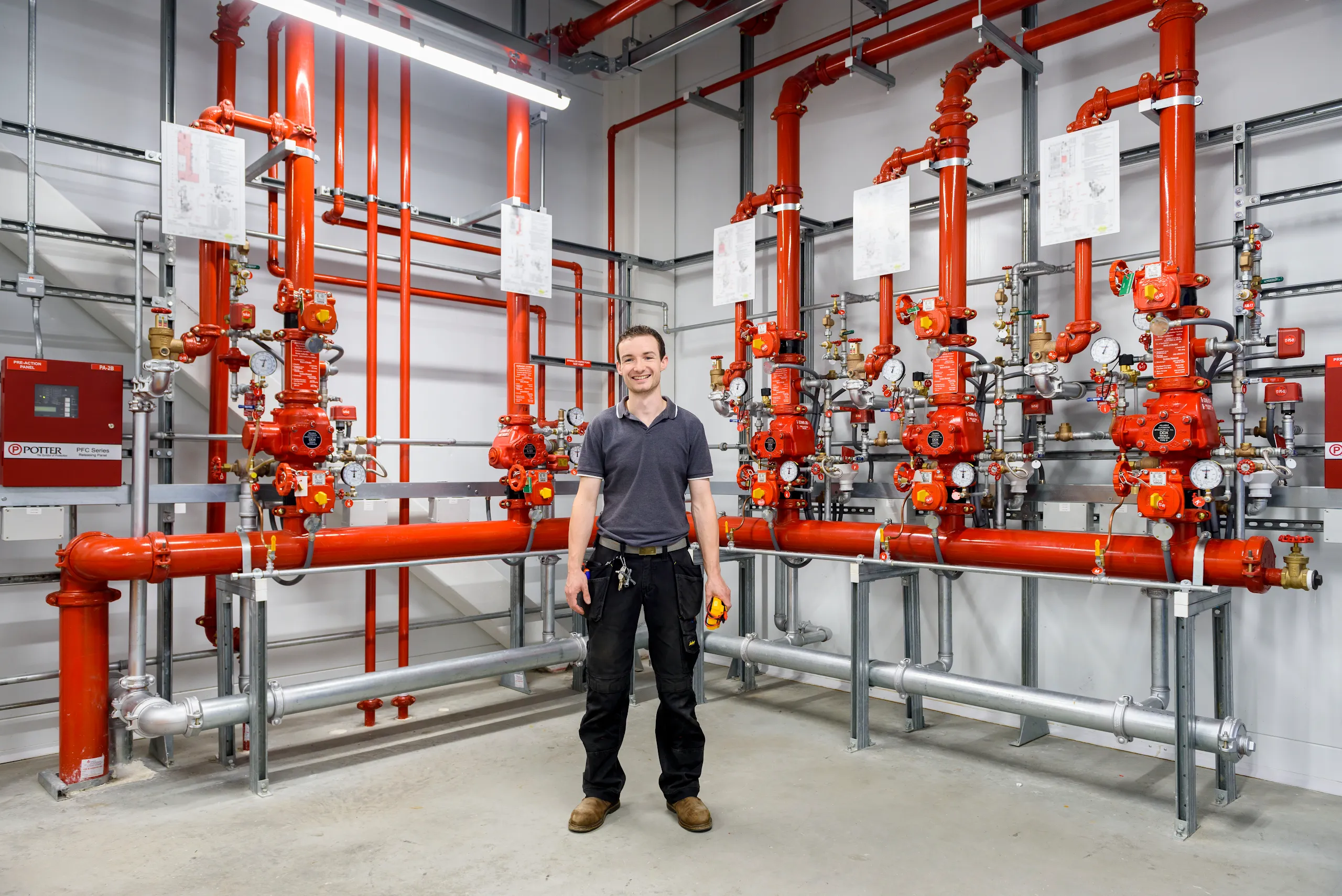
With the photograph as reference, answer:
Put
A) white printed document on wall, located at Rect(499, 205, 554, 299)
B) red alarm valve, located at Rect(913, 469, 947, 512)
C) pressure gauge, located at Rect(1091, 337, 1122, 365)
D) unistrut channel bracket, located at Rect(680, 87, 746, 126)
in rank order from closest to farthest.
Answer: pressure gauge, located at Rect(1091, 337, 1122, 365), red alarm valve, located at Rect(913, 469, 947, 512), white printed document on wall, located at Rect(499, 205, 554, 299), unistrut channel bracket, located at Rect(680, 87, 746, 126)

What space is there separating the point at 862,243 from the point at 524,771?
2.60m

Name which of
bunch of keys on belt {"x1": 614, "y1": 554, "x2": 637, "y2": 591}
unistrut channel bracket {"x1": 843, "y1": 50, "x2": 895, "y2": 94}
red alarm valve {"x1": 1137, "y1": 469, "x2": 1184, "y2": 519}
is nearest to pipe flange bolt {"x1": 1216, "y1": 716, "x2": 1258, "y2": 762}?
red alarm valve {"x1": 1137, "y1": 469, "x2": 1184, "y2": 519}

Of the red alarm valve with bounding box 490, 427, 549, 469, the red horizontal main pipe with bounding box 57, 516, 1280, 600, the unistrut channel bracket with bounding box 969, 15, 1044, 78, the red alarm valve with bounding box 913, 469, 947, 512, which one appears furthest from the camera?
the red alarm valve with bounding box 490, 427, 549, 469

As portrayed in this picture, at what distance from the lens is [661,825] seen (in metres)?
2.64

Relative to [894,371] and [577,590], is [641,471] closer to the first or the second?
[577,590]

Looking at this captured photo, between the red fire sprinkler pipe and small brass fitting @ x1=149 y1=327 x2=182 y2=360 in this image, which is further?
the red fire sprinkler pipe

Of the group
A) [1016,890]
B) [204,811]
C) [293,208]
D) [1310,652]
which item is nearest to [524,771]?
[204,811]

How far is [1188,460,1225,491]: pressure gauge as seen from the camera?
104 inches

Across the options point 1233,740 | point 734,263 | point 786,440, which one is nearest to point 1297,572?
point 1233,740

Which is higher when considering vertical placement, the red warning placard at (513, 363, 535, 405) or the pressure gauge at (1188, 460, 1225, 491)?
the red warning placard at (513, 363, 535, 405)

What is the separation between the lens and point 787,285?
4.09 meters

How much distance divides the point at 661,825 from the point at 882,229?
257cm

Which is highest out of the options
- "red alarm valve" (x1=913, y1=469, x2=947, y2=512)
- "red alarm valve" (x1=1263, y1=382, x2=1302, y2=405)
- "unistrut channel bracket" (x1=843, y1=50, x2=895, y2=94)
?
"unistrut channel bracket" (x1=843, y1=50, x2=895, y2=94)

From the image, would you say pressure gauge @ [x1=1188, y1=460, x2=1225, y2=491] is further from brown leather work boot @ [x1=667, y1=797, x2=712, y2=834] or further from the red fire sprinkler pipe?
the red fire sprinkler pipe
